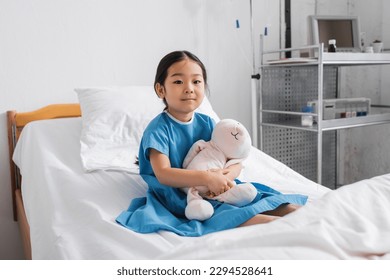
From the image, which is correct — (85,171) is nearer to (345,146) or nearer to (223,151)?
(223,151)

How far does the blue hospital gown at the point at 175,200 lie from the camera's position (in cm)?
104

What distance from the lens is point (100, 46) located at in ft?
6.75

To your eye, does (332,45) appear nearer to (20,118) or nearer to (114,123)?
(114,123)

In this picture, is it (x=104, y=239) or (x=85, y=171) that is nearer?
(x=104, y=239)

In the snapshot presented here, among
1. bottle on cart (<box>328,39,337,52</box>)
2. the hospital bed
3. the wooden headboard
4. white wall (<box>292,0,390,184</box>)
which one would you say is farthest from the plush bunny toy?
white wall (<box>292,0,390,184</box>)

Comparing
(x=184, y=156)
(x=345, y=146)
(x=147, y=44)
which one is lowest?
A: (x=345, y=146)

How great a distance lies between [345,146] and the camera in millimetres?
2996

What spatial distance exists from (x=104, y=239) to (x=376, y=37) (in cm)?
239

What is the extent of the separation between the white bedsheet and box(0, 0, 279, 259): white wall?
0.27 m

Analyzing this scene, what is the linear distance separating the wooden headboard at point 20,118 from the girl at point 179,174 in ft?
2.69

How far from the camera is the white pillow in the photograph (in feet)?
5.01

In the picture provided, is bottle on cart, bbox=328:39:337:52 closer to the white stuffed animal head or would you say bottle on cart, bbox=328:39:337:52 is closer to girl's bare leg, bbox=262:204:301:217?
the white stuffed animal head
